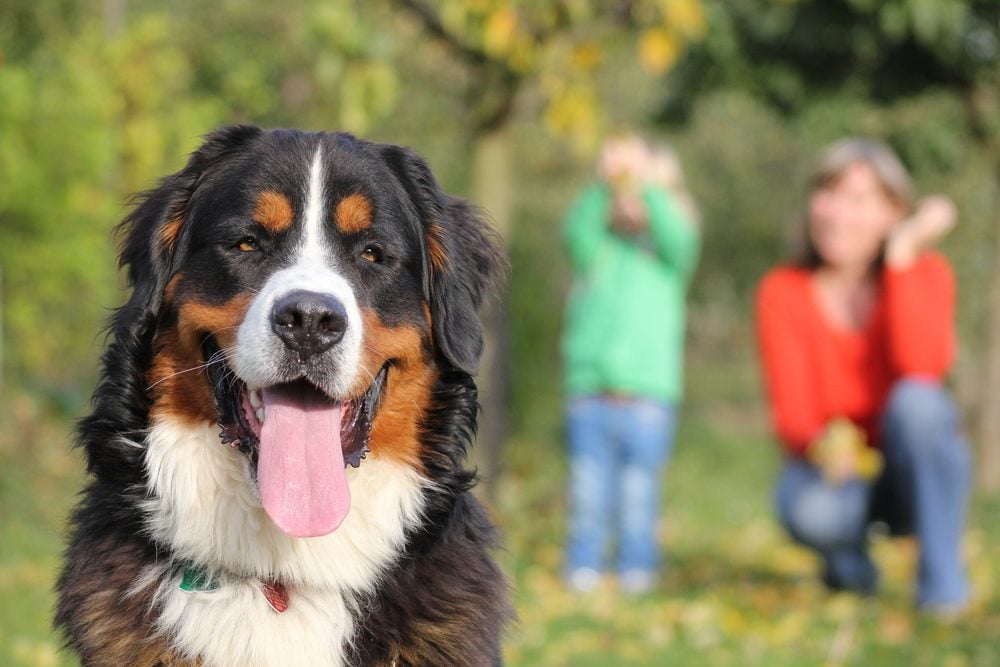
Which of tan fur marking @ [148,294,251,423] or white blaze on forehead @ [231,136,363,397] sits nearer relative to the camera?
white blaze on forehead @ [231,136,363,397]

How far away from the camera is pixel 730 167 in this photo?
18656 millimetres

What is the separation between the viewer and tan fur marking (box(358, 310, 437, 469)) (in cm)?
328

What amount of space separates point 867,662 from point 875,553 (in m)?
3.51

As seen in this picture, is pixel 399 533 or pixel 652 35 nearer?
pixel 399 533

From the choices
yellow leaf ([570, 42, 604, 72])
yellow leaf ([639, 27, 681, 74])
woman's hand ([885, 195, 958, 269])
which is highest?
yellow leaf ([639, 27, 681, 74])

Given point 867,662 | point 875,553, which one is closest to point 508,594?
point 867,662

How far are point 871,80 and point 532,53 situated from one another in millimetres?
5209

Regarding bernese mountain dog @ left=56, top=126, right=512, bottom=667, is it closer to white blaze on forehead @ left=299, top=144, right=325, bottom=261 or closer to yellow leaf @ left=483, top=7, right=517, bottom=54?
white blaze on forehead @ left=299, top=144, right=325, bottom=261

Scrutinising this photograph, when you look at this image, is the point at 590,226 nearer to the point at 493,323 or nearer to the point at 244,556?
the point at 493,323

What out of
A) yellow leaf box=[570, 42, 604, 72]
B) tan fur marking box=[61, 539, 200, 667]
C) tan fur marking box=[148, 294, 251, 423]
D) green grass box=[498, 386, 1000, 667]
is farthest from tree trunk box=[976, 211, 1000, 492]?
tan fur marking box=[61, 539, 200, 667]

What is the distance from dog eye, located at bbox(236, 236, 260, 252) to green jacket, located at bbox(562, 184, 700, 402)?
4602 mm

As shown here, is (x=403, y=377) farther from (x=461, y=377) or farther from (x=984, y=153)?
(x=984, y=153)

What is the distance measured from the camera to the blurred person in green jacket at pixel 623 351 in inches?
301

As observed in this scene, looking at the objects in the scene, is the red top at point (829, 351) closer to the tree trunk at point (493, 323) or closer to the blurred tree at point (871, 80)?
the tree trunk at point (493, 323)
